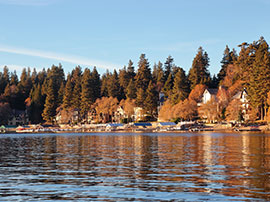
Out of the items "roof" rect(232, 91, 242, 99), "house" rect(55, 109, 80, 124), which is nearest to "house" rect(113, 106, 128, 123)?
"house" rect(55, 109, 80, 124)

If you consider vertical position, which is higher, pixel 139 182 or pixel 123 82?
pixel 123 82

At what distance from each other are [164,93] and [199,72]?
57.8ft

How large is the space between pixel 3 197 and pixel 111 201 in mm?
4327

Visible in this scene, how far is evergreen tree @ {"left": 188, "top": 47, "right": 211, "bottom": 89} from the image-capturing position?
13312cm

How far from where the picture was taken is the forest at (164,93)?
102 meters

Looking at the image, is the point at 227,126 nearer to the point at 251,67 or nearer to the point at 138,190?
the point at 251,67

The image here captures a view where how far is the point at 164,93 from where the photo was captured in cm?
14638

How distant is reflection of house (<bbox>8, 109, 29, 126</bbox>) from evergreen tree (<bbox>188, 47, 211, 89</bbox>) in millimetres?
91639

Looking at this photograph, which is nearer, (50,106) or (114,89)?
(114,89)

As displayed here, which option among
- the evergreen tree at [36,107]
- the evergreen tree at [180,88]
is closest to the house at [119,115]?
the evergreen tree at [180,88]

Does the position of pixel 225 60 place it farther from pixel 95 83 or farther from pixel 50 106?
pixel 50 106

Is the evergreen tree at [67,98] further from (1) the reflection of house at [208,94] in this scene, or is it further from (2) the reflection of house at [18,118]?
(1) the reflection of house at [208,94]

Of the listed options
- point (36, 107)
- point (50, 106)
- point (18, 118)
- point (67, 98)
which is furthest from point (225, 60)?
point (18, 118)

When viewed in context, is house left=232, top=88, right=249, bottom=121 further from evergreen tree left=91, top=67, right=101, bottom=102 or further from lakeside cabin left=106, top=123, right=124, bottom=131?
evergreen tree left=91, top=67, right=101, bottom=102
